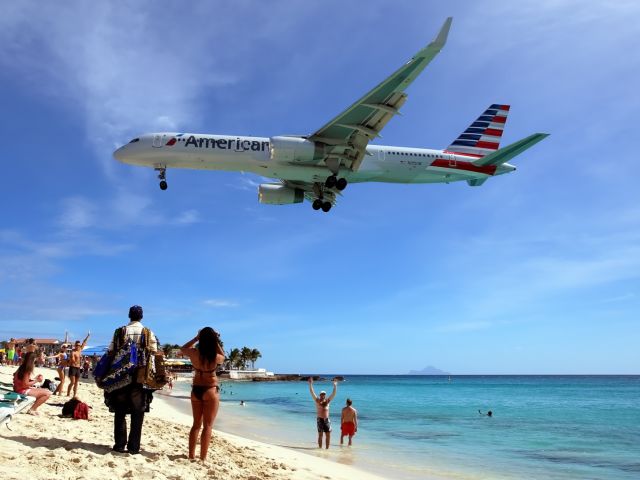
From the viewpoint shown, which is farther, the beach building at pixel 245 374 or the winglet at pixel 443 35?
the beach building at pixel 245 374

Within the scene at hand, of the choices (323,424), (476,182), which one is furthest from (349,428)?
(476,182)

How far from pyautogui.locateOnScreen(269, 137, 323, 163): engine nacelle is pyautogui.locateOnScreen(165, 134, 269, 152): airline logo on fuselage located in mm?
765

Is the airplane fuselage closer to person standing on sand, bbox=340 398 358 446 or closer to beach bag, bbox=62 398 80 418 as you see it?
person standing on sand, bbox=340 398 358 446

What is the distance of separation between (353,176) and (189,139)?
8.47 m

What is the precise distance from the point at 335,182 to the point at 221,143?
19.8 feet

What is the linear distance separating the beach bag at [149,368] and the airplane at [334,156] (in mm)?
16943

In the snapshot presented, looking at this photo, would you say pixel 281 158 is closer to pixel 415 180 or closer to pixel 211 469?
pixel 415 180

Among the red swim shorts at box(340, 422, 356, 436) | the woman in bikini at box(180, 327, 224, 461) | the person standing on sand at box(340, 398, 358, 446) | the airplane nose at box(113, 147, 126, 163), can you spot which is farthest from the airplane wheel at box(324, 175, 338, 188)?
the woman in bikini at box(180, 327, 224, 461)

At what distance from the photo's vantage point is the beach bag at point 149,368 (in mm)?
7516

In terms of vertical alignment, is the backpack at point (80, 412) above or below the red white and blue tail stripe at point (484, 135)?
below

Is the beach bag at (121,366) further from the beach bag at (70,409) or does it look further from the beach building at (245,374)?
the beach building at (245,374)

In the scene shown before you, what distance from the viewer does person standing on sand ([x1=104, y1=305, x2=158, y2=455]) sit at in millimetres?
7535

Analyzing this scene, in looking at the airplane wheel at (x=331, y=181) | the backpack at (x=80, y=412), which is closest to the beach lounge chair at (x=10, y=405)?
the backpack at (x=80, y=412)

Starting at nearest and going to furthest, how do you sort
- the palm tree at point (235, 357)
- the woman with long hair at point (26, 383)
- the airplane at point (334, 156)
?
the woman with long hair at point (26, 383)
the airplane at point (334, 156)
the palm tree at point (235, 357)
